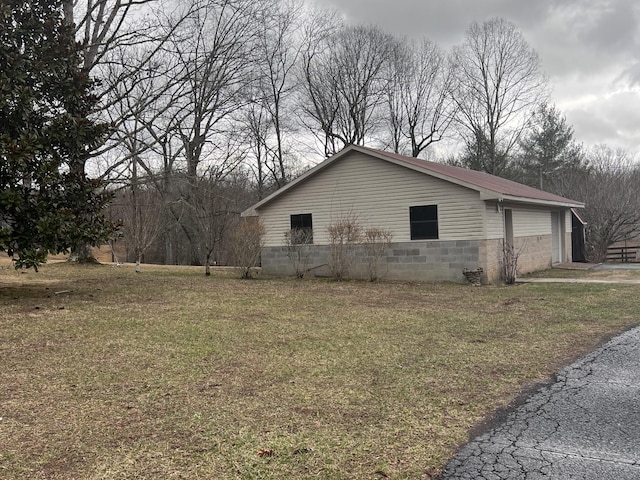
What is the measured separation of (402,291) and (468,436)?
920 centimetres

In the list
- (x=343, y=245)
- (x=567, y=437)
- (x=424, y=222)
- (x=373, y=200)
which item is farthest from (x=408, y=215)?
(x=567, y=437)

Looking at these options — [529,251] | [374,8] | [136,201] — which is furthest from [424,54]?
[136,201]

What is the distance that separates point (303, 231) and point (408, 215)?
3791mm

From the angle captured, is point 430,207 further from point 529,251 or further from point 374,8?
point 374,8

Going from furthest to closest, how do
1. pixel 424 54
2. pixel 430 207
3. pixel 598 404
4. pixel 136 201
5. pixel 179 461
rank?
pixel 424 54, pixel 136 201, pixel 430 207, pixel 598 404, pixel 179 461

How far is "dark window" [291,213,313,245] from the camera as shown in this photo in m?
16.7

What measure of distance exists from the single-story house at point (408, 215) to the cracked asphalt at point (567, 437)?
920 centimetres

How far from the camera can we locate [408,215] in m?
14.9

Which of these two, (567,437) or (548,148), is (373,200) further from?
(548,148)

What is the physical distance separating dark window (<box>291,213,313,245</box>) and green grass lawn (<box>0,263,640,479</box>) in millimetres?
6605

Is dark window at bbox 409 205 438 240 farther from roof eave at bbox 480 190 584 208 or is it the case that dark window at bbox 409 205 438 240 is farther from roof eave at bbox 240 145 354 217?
roof eave at bbox 240 145 354 217

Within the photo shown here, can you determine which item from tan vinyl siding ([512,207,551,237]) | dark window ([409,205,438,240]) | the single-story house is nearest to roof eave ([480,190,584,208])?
the single-story house

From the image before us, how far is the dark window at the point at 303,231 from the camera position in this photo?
1670cm

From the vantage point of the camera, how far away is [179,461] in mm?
3129
